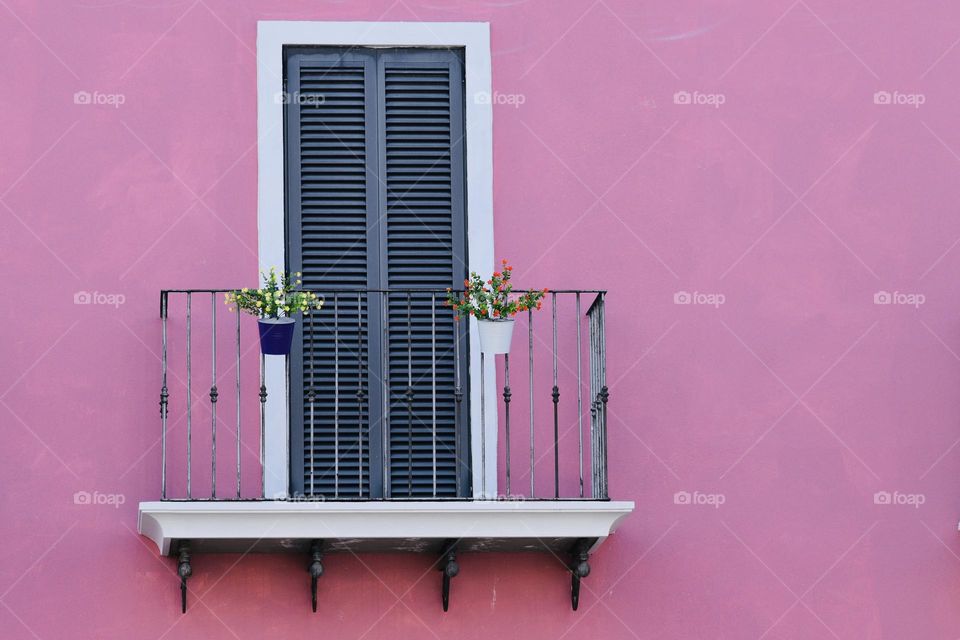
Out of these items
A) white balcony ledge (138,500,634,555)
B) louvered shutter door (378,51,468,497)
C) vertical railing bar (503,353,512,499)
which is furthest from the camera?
louvered shutter door (378,51,468,497)

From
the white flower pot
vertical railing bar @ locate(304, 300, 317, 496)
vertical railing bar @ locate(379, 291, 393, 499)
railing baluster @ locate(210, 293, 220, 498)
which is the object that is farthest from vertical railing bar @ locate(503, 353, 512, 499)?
railing baluster @ locate(210, 293, 220, 498)

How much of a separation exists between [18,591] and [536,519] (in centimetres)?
294

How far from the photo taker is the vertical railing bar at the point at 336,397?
995 cm

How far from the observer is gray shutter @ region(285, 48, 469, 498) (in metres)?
10.4

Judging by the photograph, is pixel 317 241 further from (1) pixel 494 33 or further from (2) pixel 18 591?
(2) pixel 18 591

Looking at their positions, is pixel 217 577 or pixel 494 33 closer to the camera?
pixel 217 577

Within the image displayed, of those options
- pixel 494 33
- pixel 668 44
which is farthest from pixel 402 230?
pixel 668 44

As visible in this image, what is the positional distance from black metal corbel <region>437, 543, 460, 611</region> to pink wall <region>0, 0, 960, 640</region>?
0.30 feet

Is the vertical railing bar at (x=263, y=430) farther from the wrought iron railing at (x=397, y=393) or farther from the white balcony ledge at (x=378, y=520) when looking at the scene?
the white balcony ledge at (x=378, y=520)

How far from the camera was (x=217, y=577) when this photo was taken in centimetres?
1006

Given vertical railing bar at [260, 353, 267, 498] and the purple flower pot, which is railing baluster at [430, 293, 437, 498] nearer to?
the purple flower pot

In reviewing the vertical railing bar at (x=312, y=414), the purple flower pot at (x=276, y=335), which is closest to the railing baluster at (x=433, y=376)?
the vertical railing bar at (x=312, y=414)

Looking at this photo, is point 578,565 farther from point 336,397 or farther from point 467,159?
point 467,159

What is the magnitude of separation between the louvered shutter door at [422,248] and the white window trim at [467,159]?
11 cm
